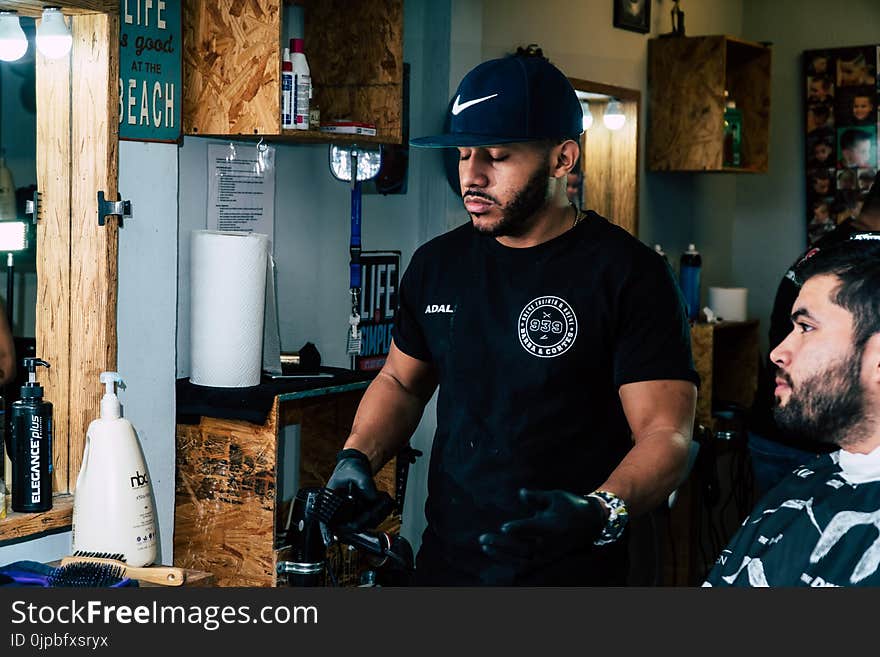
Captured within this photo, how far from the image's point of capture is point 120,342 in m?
2.67

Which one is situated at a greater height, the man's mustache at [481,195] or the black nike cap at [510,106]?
the black nike cap at [510,106]

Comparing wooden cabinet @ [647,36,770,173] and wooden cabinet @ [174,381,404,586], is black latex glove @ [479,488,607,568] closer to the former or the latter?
wooden cabinet @ [174,381,404,586]

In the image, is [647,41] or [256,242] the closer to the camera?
[256,242]

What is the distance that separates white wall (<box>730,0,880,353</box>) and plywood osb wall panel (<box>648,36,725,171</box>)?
35.5 inches

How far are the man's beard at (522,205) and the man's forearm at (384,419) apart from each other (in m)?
0.45

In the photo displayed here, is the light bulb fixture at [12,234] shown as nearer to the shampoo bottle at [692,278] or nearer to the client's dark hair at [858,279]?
the client's dark hair at [858,279]

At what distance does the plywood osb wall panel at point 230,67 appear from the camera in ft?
9.76

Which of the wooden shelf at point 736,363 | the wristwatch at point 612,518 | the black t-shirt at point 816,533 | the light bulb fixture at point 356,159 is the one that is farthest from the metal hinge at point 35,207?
the wooden shelf at point 736,363

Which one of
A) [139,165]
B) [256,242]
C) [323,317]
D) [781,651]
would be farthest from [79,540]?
[323,317]

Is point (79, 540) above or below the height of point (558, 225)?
below

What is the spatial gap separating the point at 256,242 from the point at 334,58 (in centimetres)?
79

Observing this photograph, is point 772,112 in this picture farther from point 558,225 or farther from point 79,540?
point 79,540

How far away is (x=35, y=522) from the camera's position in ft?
7.70

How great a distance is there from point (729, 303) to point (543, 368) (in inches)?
146
